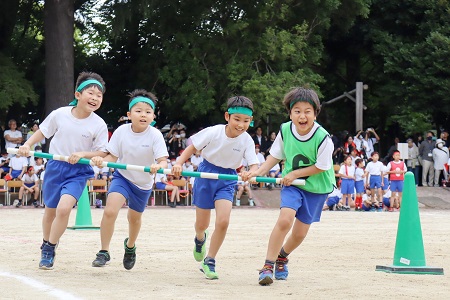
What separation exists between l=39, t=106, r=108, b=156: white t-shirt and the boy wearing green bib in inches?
74.4

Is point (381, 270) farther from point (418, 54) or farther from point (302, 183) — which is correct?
point (418, 54)

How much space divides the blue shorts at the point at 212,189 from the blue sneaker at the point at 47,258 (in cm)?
157

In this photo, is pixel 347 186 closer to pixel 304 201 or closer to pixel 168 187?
pixel 168 187

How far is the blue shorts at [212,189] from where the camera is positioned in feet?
32.2

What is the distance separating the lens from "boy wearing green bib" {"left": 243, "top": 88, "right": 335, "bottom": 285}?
9.23 meters

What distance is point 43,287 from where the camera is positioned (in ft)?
27.9

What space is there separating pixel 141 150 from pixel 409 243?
304 centimetres

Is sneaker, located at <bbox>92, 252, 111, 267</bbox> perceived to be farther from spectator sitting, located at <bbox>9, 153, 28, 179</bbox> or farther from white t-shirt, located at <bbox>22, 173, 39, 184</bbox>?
spectator sitting, located at <bbox>9, 153, 28, 179</bbox>

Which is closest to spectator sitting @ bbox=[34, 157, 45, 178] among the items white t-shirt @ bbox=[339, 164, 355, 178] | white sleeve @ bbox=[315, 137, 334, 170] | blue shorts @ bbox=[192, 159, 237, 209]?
white t-shirt @ bbox=[339, 164, 355, 178]

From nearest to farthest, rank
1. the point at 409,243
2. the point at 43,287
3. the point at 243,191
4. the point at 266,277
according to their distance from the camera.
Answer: the point at 43,287, the point at 266,277, the point at 409,243, the point at 243,191

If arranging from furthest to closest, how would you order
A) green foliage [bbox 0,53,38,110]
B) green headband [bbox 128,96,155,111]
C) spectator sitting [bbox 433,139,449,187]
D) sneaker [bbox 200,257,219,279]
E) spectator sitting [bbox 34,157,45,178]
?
spectator sitting [bbox 433,139,449,187] < green foliage [bbox 0,53,38,110] < spectator sitting [bbox 34,157,45,178] < green headband [bbox 128,96,155,111] < sneaker [bbox 200,257,219,279]

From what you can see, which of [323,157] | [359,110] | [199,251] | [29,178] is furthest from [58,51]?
[323,157]

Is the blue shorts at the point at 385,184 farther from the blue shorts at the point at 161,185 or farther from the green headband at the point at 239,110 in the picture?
the green headband at the point at 239,110

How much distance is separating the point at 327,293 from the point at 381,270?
2141 millimetres
